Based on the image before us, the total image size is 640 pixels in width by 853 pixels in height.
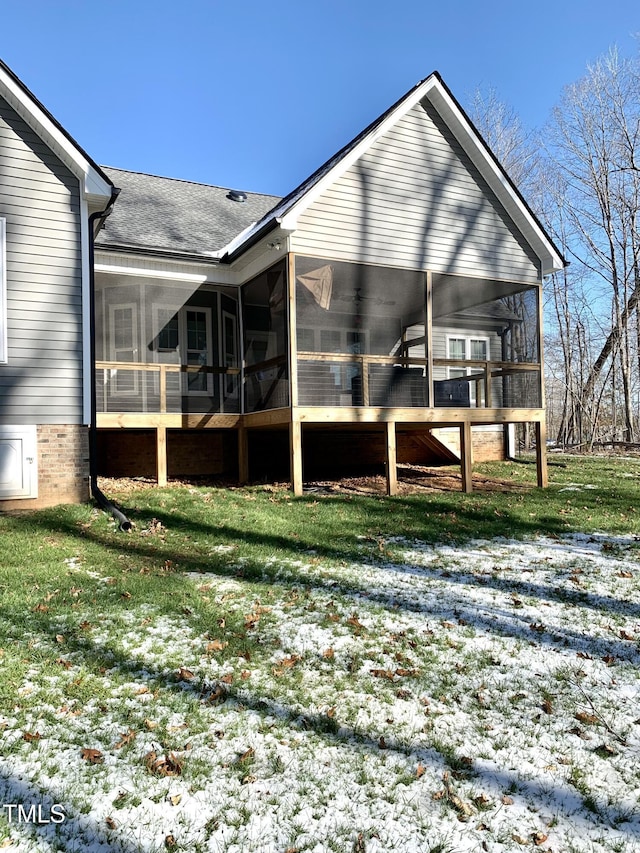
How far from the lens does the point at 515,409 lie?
12094 millimetres

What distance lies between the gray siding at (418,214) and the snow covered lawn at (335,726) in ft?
23.9

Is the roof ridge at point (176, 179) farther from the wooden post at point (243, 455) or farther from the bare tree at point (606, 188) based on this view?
the bare tree at point (606, 188)

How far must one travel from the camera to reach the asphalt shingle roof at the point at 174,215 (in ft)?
38.4

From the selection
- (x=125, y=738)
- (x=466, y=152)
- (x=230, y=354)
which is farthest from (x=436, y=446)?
(x=125, y=738)

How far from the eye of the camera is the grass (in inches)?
109

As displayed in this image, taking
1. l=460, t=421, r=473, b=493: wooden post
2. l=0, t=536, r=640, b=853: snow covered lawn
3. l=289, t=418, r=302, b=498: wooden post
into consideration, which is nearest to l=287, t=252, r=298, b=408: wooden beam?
l=289, t=418, r=302, b=498: wooden post

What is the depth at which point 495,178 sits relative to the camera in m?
12.0

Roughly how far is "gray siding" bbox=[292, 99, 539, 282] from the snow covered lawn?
7.27 metres

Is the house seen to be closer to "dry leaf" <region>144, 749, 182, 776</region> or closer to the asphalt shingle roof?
the asphalt shingle roof

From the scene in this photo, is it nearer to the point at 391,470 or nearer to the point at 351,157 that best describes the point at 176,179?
the point at 351,157

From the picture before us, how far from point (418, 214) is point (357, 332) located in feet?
14.9

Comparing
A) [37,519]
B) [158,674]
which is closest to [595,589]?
[158,674]

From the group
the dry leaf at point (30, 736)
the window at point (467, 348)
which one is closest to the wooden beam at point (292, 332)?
the dry leaf at point (30, 736)

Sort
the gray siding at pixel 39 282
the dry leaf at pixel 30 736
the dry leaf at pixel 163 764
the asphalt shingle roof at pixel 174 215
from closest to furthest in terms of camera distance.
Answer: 1. the dry leaf at pixel 163 764
2. the dry leaf at pixel 30 736
3. the gray siding at pixel 39 282
4. the asphalt shingle roof at pixel 174 215
